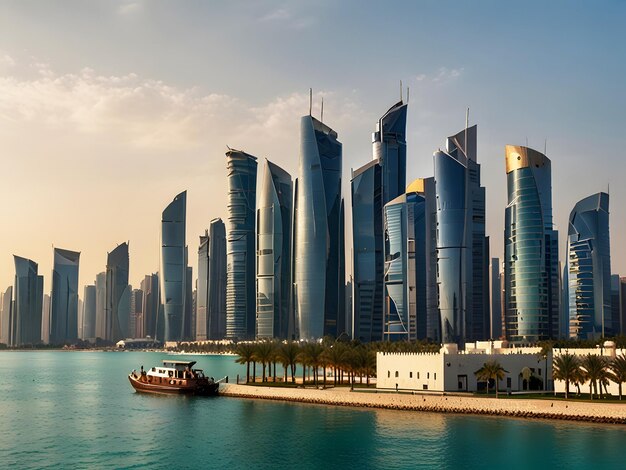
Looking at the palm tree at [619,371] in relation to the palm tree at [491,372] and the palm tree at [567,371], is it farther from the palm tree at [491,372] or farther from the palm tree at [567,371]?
the palm tree at [491,372]

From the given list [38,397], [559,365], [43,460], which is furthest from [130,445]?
[38,397]

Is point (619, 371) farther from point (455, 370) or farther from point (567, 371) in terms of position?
point (455, 370)

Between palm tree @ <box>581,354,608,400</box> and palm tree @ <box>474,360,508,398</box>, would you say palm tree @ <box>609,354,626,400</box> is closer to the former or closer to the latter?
palm tree @ <box>581,354,608,400</box>

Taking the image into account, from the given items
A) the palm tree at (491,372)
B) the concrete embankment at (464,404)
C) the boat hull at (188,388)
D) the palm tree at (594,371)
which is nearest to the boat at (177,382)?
the boat hull at (188,388)

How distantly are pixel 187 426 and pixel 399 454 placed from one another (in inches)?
1379

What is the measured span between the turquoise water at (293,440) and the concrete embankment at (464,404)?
2.27m

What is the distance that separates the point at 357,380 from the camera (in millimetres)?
162250

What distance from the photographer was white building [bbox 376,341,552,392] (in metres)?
119

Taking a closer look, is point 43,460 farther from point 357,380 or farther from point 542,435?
point 357,380

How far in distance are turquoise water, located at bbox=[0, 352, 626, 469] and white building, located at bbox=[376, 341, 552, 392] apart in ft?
38.6

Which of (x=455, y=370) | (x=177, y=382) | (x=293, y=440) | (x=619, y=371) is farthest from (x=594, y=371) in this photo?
(x=177, y=382)

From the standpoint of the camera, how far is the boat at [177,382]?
14662 cm

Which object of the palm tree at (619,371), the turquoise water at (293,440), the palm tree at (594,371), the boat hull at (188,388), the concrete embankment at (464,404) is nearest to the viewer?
the turquoise water at (293,440)

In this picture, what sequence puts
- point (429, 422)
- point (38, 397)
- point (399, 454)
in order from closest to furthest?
point (399, 454) < point (429, 422) < point (38, 397)
